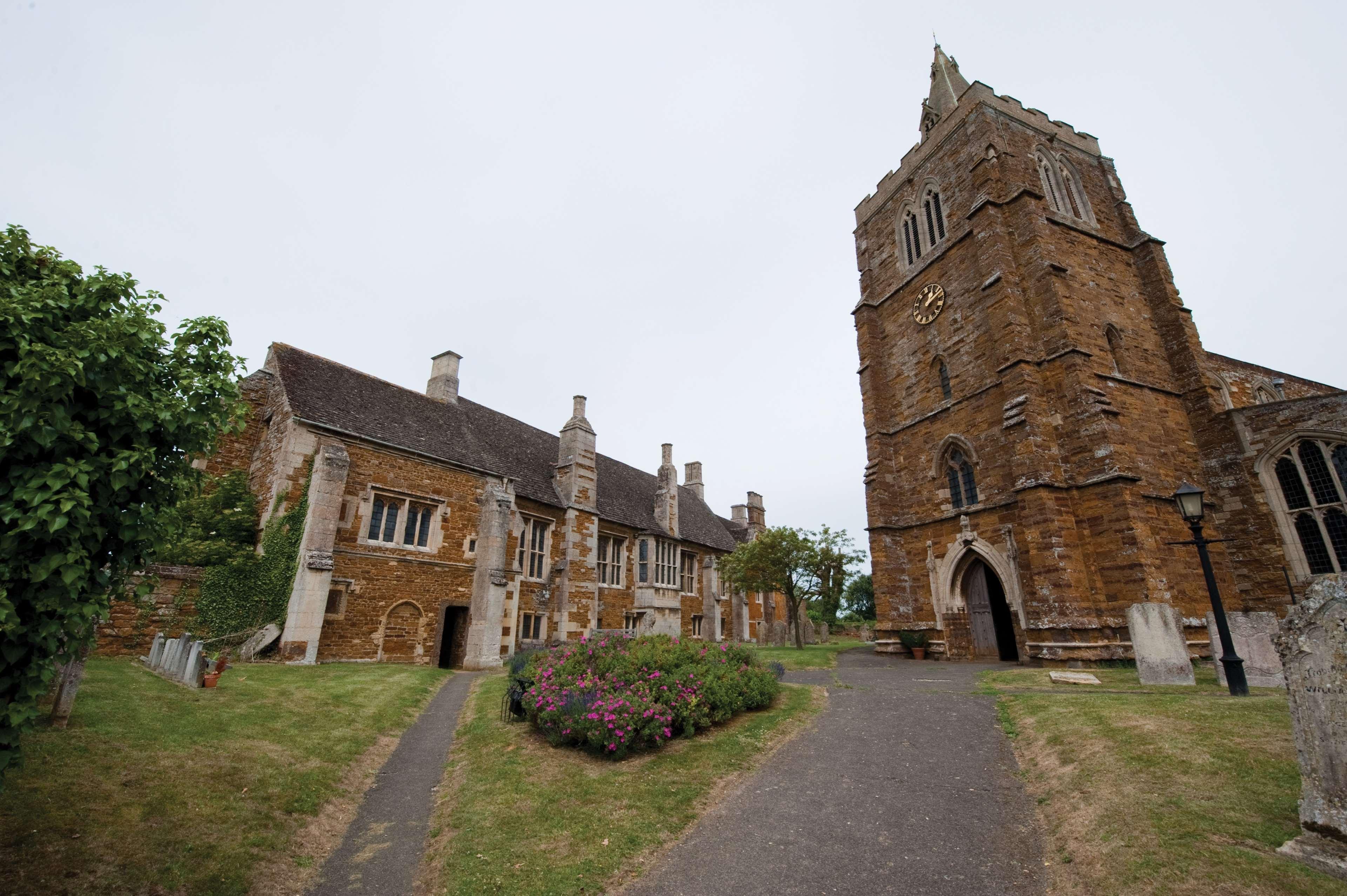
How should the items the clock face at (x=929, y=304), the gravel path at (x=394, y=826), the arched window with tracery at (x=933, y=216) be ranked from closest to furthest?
the gravel path at (x=394, y=826)
the clock face at (x=929, y=304)
the arched window with tracery at (x=933, y=216)

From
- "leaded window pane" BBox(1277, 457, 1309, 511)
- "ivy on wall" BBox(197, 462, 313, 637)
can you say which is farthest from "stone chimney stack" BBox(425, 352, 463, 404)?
"leaded window pane" BBox(1277, 457, 1309, 511)

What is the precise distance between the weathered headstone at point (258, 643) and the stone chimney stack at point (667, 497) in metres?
19.4

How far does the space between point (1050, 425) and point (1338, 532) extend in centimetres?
840

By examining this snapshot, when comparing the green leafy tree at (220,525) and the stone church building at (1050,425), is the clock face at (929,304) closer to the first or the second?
the stone church building at (1050,425)

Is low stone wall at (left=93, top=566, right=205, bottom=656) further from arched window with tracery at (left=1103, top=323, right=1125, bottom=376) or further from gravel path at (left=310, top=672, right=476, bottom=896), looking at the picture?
arched window with tracery at (left=1103, top=323, right=1125, bottom=376)

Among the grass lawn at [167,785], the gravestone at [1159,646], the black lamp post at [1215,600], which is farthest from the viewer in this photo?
the gravestone at [1159,646]

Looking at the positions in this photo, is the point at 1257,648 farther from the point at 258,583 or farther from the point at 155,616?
the point at 155,616

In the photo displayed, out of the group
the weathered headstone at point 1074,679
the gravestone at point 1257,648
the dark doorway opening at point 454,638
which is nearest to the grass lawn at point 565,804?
the weathered headstone at point 1074,679

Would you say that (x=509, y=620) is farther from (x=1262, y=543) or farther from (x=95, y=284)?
(x=1262, y=543)

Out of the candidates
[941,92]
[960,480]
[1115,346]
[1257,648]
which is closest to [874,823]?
[1257,648]

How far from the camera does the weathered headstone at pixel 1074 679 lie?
12.8 meters

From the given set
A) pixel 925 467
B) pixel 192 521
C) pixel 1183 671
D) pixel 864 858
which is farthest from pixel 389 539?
pixel 1183 671

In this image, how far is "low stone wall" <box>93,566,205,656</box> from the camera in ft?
48.9

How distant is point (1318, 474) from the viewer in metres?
17.9
